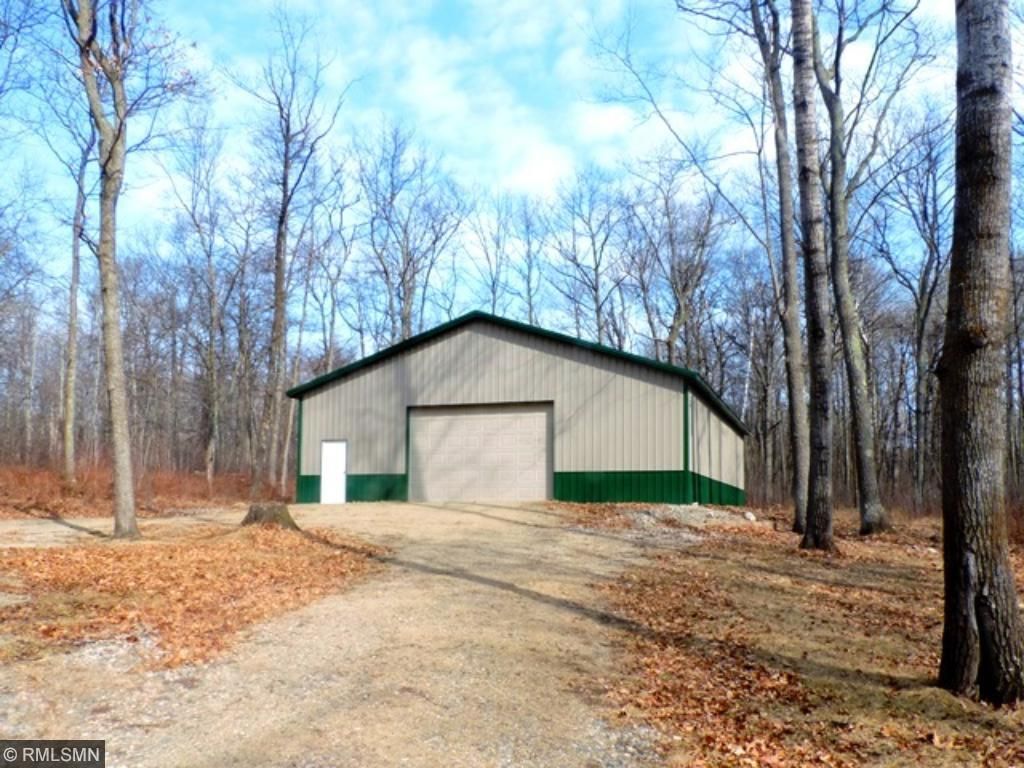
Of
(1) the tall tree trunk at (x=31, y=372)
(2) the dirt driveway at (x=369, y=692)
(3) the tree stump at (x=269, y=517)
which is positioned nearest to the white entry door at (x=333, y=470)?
(3) the tree stump at (x=269, y=517)

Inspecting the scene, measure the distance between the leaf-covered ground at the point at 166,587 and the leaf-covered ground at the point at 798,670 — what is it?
3.34 m

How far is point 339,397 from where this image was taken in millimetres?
22562

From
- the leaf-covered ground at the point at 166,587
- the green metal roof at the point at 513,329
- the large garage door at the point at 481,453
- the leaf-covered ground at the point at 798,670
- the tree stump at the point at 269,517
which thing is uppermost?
the green metal roof at the point at 513,329

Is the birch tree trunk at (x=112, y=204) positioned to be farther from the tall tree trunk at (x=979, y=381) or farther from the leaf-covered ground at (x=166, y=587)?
the tall tree trunk at (x=979, y=381)

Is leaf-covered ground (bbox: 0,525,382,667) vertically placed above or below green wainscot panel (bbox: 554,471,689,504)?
below

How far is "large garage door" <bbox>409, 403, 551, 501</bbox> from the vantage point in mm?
20703

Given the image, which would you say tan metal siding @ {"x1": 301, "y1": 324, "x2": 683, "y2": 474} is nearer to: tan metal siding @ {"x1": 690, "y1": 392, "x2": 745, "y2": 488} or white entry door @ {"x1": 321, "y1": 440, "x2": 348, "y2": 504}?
white entry door @ {"x1": 321, "y1": 440, "x2": 348, "y2": 504}

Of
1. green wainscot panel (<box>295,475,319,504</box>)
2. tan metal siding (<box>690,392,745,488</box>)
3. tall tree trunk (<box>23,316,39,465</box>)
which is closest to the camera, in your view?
tan metal siding (<box>690,392,745,488</box>)

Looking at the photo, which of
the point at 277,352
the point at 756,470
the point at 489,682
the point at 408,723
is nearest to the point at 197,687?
the point at 408,723

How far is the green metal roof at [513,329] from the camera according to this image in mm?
19641

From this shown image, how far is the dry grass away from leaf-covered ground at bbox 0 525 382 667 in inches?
359

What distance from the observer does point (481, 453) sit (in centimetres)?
2109

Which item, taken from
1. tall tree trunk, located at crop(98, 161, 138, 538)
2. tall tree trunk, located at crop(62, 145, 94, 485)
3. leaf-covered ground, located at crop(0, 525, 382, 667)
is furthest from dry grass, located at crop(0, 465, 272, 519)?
leaf-covered ground, located at crop(0, 525, 382, 667)

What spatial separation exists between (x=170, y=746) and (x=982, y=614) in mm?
4795
